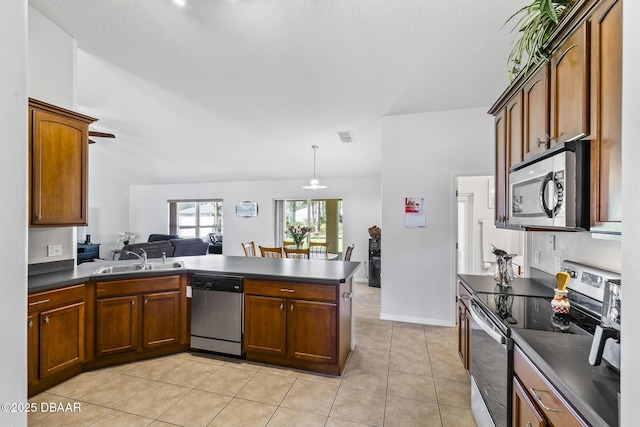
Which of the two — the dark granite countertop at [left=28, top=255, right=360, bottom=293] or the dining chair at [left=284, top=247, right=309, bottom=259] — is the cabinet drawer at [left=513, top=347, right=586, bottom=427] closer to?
the dark granite countertop at [left=28, top=255, right=360, bottom=293]

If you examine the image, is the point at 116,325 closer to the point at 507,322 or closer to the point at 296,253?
the point at 296,253

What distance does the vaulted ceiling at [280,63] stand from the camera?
7.32 ft

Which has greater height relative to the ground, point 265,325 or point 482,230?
point 482,230

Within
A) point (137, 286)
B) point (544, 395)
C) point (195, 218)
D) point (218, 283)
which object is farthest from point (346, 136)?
point (195, 218)

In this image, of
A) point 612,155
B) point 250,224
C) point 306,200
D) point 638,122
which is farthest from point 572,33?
point 250,224

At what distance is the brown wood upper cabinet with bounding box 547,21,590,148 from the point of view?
1.23m

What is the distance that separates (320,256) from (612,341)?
4.56 meters

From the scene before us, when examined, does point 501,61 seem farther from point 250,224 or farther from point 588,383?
point 250,224

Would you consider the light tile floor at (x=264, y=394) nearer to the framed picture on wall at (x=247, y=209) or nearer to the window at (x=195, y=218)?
the framed picture on wall at (x=247, y=209)

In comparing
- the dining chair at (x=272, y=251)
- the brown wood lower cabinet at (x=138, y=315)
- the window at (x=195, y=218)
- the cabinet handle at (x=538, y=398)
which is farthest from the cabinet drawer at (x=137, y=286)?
the window at (x=195, y=218)

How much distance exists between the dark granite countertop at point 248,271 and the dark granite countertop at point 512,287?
101 centimetres

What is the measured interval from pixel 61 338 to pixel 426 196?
401cm

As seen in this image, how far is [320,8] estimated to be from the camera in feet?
7.18

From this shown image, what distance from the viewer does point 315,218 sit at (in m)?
7.16
